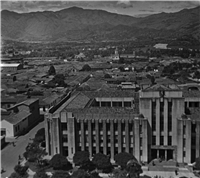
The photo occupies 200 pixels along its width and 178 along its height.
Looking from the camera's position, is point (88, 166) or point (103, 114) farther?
point (103, 114)

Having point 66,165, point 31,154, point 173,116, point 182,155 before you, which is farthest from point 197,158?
point 31,154

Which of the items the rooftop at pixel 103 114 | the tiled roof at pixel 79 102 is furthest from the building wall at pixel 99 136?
the tiled roof at pixel 79 102

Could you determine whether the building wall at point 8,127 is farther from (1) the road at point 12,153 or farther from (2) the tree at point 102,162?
(2) the tree at point 102,162

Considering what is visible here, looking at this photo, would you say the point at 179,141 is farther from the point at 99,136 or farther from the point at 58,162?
the point at 58,162

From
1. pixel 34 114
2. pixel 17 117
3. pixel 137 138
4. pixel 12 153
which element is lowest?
pixel 12 153

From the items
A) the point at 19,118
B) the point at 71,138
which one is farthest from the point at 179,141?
the point at 19,118

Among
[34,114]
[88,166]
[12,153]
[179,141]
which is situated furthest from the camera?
[34,114]
